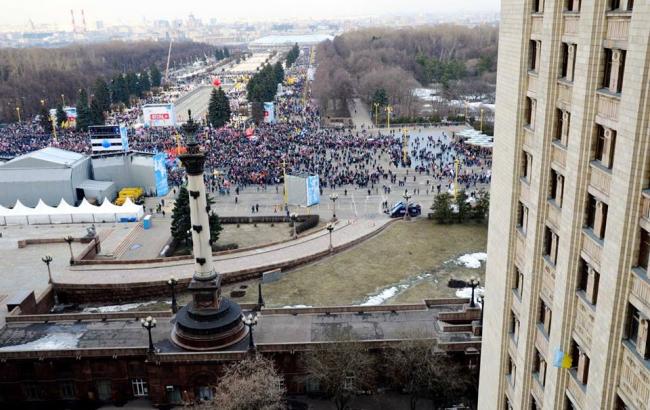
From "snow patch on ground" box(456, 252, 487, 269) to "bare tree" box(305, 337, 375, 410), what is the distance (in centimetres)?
1422

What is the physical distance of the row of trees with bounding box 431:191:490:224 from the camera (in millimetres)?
45250

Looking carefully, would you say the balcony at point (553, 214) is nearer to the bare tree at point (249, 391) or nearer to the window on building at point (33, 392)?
the bare tree at point (249, 391)

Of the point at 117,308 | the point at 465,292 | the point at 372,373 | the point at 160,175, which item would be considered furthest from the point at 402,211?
the point at 372,373

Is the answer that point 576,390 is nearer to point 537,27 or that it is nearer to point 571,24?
point 571,24

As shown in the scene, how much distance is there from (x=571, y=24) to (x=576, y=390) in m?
7.46

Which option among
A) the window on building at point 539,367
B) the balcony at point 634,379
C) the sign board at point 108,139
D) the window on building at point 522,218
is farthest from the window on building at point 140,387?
the sign board at point 108,139

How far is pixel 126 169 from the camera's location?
5662cm

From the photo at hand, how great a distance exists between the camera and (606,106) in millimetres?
10930

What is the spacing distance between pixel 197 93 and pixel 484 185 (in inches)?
3777

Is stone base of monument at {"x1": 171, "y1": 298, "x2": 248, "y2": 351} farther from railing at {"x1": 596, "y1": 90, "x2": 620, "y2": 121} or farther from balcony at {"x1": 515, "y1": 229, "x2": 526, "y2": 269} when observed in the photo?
railing at {"x1": 596, "y1": 90, "x2": 620, "y2": 121}

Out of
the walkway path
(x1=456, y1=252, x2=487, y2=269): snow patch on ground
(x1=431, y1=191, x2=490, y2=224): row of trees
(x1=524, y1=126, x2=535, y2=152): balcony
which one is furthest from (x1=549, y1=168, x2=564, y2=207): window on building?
(x1=431, y1=191, x2=490, y2=224): row of trees

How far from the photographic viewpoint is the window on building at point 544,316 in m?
14.0

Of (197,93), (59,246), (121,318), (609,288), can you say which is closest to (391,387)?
(121,318)

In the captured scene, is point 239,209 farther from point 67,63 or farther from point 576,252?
point 67,63
